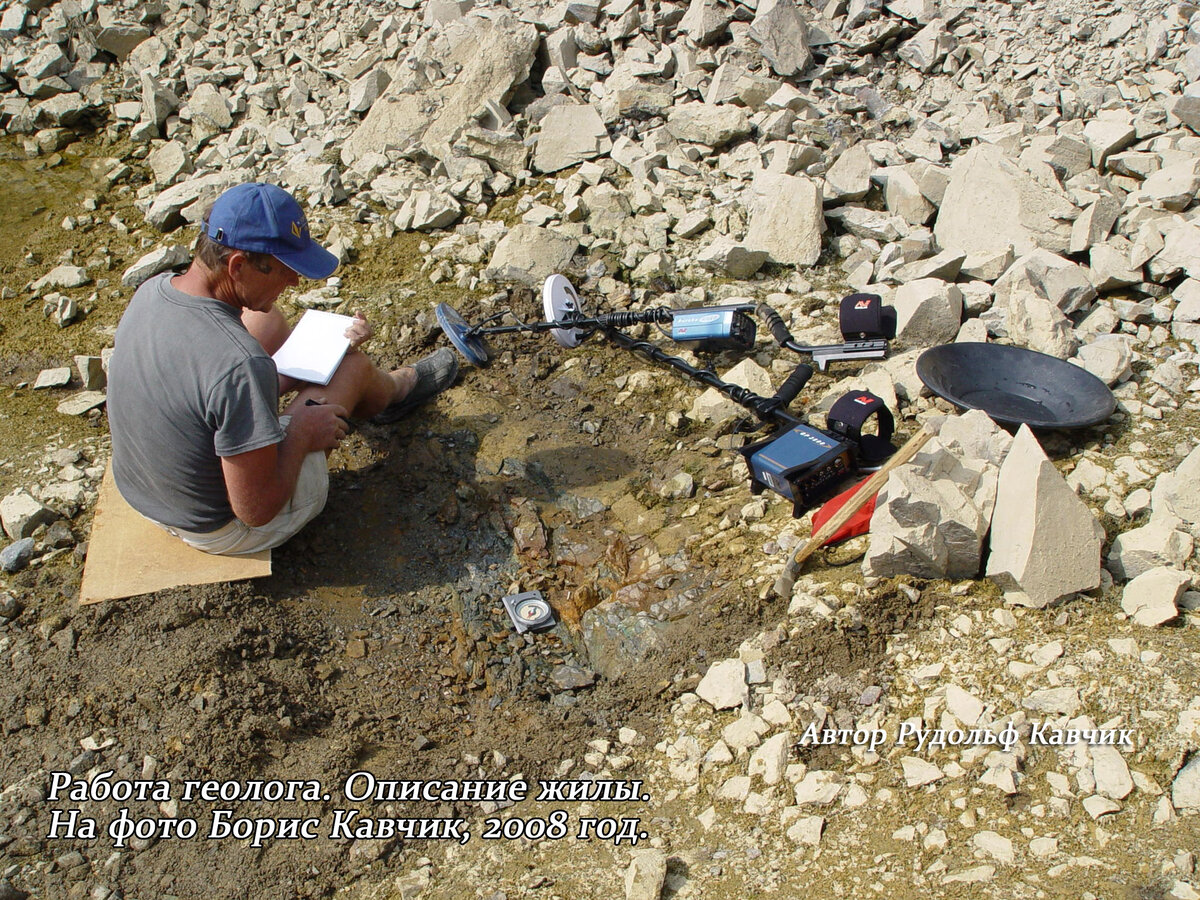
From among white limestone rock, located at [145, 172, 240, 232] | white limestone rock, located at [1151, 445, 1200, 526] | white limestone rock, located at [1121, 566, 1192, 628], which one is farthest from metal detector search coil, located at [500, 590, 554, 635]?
white limestone rock, located at [145, 172, 240, 232]

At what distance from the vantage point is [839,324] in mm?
4355

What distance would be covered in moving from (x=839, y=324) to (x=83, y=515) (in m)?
3.57

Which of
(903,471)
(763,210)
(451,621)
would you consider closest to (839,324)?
(763,210)

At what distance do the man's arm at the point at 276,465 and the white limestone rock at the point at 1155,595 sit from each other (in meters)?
2.83

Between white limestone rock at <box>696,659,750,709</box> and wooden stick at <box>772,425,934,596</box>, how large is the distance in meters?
0.37

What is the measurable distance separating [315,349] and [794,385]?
7.02ft

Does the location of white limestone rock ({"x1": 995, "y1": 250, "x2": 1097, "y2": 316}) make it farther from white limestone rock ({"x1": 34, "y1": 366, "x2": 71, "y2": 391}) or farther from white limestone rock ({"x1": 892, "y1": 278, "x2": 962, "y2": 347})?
white limestone rock ({"x1": 34, "y1": 366, "x2": 71, "y2": 391})

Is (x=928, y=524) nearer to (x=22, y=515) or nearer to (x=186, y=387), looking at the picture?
(x=186, y=387)

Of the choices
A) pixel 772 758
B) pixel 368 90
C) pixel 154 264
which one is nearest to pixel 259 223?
pixel 772 758

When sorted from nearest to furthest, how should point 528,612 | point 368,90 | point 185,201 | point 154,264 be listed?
point 528,612
point 154,264
point 185,201
point 368,90

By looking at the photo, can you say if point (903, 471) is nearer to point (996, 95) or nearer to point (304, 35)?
point (996, 95)

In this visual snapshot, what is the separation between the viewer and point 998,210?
15.6ft

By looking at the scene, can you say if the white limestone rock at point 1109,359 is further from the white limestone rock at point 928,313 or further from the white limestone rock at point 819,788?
the white limestone rock at point 819,788

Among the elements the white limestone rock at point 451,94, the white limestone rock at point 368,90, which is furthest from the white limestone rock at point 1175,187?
the white limestone rock at point 368,90
